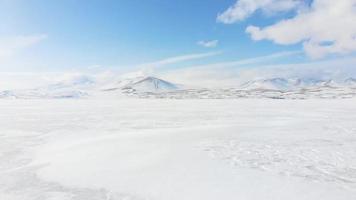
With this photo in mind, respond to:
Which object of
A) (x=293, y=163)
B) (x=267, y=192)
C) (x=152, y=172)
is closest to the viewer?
(x=267, y=192)

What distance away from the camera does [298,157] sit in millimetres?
8641

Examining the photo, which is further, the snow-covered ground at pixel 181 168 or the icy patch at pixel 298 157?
the icy patch at pixel 298 157

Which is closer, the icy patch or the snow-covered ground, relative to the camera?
the snow-covered ground

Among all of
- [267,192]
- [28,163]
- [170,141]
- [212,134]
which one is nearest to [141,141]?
[170,141]

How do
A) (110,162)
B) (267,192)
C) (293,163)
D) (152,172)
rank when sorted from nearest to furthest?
(267,192) → (152,172) → (293,163) → (110,162)

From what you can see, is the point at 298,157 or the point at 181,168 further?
the point at 298,157

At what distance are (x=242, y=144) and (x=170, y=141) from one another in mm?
2642

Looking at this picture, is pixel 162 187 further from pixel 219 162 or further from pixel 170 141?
pixel 170 141

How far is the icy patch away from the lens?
22.7 ft

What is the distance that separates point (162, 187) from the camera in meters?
6.23

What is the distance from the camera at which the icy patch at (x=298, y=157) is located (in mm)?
6926

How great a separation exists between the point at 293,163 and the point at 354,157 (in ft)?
6.44

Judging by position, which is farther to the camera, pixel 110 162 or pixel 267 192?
pixel 110 162

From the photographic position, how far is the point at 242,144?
1085cm
